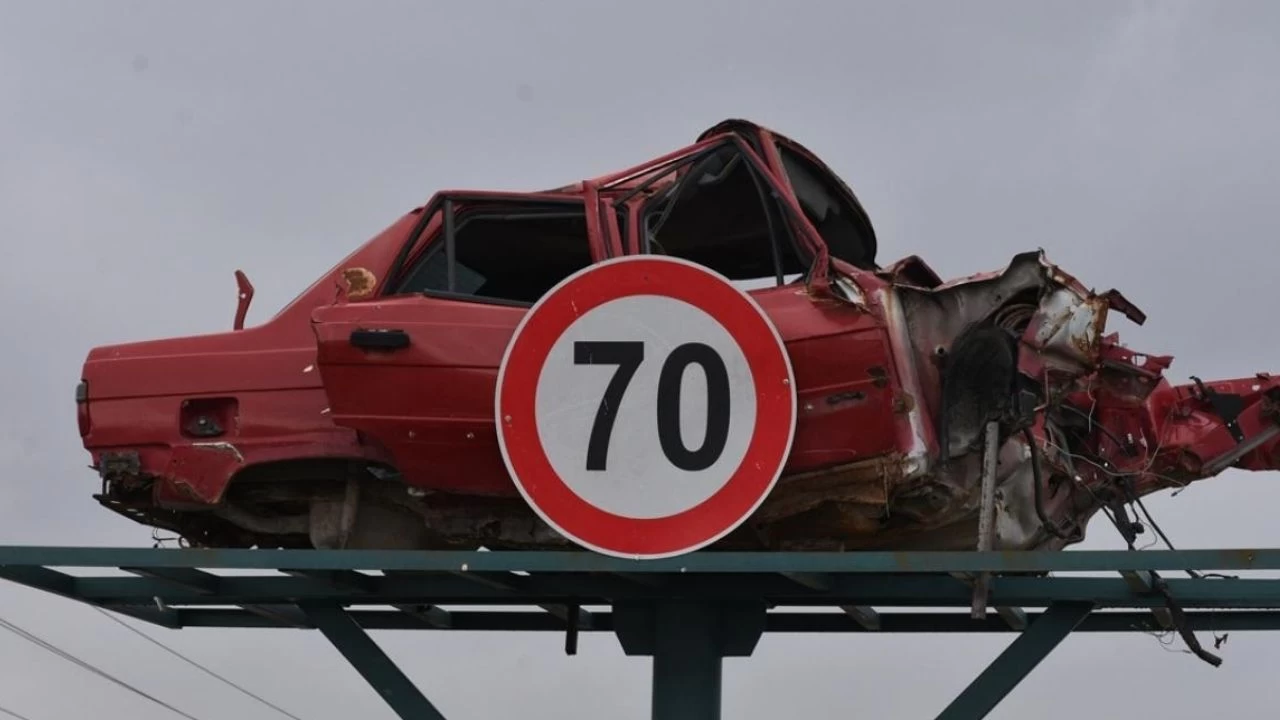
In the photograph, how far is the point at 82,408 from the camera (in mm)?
9453

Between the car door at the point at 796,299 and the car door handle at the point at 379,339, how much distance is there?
1010mm

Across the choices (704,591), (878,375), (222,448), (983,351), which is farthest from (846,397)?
(222,448)

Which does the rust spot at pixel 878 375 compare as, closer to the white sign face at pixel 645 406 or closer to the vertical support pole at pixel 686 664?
the white sign face at pixel 645 406

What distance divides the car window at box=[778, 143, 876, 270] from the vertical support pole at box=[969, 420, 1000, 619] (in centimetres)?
158

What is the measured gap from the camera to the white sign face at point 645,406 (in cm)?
830

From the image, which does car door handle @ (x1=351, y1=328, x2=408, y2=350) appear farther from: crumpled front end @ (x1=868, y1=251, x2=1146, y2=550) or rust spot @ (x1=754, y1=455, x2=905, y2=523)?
crumpled front end @ (x1=868, y1=251, x2=1146, y2=550)

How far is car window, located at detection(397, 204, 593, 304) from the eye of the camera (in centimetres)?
937

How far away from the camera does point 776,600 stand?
31.6 feet

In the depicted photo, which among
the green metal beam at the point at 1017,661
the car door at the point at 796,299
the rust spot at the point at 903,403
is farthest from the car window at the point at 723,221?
the green metal beam at the point at 1017,661

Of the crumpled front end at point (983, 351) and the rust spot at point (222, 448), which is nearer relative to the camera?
the crumpled front end at point (983, 351)

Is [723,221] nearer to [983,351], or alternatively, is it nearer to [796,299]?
[796,299]

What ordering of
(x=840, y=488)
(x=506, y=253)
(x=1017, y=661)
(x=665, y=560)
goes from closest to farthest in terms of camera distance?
(x=665, y=560)
(x=840, y=488)
(x=1017, y=661)
(x=506, y=253)


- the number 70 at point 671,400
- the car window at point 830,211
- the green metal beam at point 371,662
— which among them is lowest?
the green metal beam at point 371,662

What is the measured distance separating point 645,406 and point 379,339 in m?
1.11
